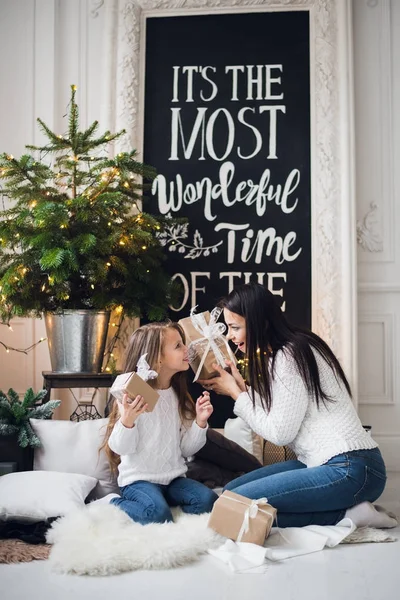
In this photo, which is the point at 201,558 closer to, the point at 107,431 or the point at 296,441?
the point at 296,441

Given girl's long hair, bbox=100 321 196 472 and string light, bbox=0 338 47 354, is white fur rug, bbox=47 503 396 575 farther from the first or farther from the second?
string light, bbox=0 338 47 354

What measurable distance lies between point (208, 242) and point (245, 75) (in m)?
1.03

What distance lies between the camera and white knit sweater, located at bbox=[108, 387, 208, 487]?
2.66 meters

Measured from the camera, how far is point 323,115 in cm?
411

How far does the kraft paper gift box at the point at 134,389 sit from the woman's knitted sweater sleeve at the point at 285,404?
1.38 feet

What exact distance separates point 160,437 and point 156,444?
0.03 m

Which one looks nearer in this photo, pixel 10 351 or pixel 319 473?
pixel 319 473

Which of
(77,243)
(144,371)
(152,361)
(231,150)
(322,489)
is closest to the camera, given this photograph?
(322,489)

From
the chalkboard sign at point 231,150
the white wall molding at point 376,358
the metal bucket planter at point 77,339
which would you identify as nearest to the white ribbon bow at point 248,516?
the metal bucket planter at point 77,339

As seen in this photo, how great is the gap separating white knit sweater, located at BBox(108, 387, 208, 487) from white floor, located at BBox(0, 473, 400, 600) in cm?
53

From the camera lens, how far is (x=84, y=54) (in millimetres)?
4297

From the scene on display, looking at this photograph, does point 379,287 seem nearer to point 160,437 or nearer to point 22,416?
point 160,437

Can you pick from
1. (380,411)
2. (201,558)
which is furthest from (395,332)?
(201,558)

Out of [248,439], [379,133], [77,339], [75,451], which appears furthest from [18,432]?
[379,133]
